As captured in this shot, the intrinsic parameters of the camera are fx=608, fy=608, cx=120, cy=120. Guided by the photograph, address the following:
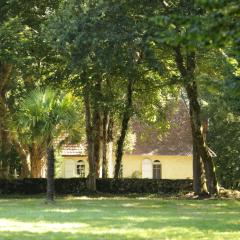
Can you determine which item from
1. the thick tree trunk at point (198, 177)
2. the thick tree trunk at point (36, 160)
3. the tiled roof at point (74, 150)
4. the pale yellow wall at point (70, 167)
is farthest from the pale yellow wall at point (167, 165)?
the thick tree trunk at point (198, 177)

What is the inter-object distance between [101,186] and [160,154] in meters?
18.3

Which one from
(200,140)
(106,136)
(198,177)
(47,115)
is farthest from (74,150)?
(47,115)

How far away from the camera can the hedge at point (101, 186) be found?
32500 millimetres

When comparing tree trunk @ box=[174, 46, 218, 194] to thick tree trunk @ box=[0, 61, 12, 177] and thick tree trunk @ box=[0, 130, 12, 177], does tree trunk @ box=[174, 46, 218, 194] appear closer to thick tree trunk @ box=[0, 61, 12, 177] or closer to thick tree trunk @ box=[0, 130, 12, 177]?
thick tree trunk @ box=[0, 61, 12, 177]

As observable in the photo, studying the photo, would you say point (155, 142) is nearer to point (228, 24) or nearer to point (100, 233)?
point (100, 233)

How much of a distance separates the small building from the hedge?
48.8 feet

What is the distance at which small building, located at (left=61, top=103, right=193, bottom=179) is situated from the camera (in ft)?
165

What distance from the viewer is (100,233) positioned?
12.8 meters

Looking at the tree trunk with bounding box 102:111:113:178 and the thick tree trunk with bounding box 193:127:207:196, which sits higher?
the tree trunk with bounding box 102:111:113:178

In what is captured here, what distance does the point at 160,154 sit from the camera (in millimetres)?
50688

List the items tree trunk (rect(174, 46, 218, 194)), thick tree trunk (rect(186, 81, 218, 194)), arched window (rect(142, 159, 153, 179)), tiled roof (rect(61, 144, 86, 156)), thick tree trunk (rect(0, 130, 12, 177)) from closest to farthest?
tree trunk (rect(174, 46, 218, 194)) < thick tree trunk (rect(186, 81, 218, 194)) < thick tree trunk (rect(0, 130, 12, 177)) < tiled roof (rect(61, 144, 86, 156)) < arched window (rect(142, 159, 153, 179))

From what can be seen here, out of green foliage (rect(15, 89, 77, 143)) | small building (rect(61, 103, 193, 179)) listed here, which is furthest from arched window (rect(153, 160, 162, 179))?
green foliage (rect(15, 89, 77, 143))

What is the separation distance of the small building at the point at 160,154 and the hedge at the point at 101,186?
14876 millimetres

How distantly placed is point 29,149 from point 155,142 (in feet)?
57.0
